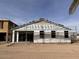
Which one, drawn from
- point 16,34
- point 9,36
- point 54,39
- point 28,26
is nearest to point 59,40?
point 54,39

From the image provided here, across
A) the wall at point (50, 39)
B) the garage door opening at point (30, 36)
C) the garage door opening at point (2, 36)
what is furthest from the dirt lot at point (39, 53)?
the garage door opening at point (2, 36)

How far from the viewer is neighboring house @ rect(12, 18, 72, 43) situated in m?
32.2

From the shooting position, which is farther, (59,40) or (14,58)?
(59,40)

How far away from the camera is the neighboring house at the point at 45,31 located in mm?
32219

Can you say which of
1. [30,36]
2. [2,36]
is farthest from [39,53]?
[2,36]

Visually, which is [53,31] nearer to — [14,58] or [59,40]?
[59,40]

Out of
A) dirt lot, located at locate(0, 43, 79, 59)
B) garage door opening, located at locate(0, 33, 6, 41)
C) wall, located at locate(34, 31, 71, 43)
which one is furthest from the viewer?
garage door opening, located at locate(0, 33, 6, 41)

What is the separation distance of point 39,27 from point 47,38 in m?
2.86

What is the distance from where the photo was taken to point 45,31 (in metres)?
32.3

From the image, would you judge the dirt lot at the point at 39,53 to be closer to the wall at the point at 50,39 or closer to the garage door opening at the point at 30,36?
the wall at the point at 50,39

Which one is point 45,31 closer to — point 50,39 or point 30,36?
point 50,39

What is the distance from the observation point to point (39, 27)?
1294 inches

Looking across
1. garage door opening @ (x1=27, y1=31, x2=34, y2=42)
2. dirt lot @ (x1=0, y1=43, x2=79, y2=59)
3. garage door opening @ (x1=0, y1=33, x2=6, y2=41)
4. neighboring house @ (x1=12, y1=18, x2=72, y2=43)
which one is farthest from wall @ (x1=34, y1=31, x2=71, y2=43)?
dirt lot @ (x1=0, y1=43, x2=79, y2=59)

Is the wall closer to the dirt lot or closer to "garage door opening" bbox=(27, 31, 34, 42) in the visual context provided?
"garage door opening" bbox=(27, 31, 34, 42)
